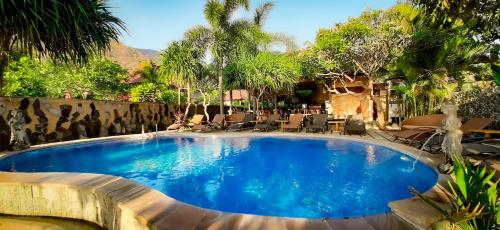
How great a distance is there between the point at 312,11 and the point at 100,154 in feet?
43.1

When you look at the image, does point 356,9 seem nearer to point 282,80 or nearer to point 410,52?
point 410,52

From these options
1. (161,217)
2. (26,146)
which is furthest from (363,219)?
(26,146)

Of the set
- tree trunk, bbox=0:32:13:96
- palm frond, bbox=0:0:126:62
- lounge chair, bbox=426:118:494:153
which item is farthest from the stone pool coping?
tree trunk, bbox=0:32:13:96

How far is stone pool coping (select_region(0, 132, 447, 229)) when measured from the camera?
2.94 metres

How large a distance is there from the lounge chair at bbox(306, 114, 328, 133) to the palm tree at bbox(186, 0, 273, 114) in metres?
6.93

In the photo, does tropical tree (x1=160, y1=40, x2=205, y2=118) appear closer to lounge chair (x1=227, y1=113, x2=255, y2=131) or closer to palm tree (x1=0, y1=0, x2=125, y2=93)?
lounge chair (x1=227, y1=113, x2=255, y2=131)

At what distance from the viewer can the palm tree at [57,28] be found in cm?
619

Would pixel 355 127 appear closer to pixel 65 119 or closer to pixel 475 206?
pixel 475 206

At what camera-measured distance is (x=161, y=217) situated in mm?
3027

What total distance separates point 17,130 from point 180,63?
29.8 feet

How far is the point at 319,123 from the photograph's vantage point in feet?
45.3

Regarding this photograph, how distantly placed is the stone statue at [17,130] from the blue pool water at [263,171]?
0.71 meters

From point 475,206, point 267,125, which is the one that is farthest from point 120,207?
point 267,125

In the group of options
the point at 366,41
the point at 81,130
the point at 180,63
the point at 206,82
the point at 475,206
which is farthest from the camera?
the point at 206,82
